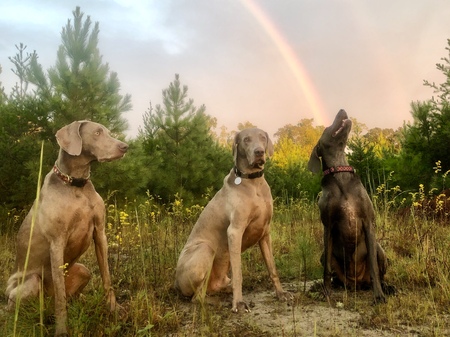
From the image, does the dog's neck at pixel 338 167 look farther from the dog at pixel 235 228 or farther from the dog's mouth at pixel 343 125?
the dog at pixel 235 228

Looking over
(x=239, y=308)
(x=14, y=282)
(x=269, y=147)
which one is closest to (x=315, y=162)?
(x=269, y=147)

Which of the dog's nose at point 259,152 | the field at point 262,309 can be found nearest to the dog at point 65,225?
the field at point 262,309

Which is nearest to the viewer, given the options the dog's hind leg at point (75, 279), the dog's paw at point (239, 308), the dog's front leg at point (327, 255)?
the dog's hind leg at point (75, 279)

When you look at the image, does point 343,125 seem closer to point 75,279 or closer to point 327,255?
point 327,255

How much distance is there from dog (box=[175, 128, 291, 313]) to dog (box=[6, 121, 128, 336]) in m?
0.87

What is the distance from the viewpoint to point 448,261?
4.76m

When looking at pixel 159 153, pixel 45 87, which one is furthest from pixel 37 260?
pixel 159 153

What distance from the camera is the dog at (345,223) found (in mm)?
4219

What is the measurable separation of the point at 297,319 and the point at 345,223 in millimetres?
1068

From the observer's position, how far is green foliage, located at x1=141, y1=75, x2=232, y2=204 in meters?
11.2

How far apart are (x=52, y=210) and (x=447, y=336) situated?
3.13 metres

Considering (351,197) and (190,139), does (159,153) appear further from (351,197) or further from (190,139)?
(351,197)

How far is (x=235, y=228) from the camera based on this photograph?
4.15 metres

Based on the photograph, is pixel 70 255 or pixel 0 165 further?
pixel 0 165
